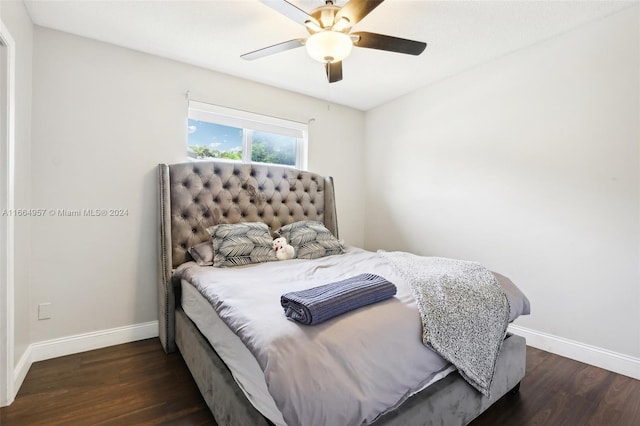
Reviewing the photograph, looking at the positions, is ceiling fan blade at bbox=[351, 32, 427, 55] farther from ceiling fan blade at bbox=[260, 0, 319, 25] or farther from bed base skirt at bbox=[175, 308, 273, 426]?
bed base skirt at bbox=[175, 308, 273, 426]

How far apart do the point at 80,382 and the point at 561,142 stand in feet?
11.8

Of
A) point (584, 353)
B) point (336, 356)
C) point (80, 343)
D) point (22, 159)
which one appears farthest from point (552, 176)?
point (80, 343)

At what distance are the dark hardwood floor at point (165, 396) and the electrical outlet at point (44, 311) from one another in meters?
0.30

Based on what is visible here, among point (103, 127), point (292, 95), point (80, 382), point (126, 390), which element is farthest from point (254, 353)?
point (292, 95)

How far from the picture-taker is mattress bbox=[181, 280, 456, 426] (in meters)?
1.04

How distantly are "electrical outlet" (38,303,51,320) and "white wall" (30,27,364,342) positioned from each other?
1.2 inches

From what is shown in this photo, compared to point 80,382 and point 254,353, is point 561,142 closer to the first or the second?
point 254,353

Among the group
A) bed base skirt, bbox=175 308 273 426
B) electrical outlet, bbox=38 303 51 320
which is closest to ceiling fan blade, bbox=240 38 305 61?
bed base skirt, bbox=175 308 273 426

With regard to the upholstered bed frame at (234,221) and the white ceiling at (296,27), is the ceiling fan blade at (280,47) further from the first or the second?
the upholstered bed frame at (234,221)

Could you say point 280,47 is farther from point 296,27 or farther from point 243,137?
point 243,137

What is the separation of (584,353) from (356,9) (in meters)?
2.68

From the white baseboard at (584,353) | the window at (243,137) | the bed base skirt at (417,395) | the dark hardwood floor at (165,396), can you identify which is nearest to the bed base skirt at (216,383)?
the bed base skirt at (417,395)

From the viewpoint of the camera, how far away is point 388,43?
5.60ft

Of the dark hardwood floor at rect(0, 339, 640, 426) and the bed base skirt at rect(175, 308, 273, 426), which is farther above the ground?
the bed base skirt at rect(175, 308, 273, 426)
